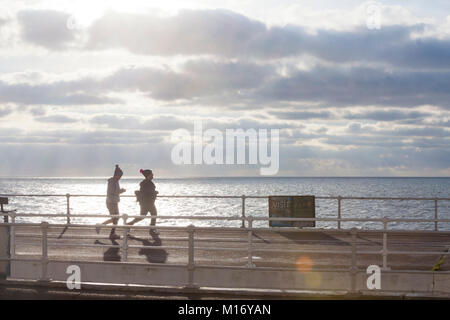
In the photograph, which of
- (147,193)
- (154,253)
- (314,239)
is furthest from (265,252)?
(147,193)

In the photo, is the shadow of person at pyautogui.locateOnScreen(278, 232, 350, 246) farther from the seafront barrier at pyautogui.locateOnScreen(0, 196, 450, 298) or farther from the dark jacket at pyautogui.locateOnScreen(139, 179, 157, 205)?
the dark jacket at pyautogui.locateOnScreen(139, 179, 157, 205)

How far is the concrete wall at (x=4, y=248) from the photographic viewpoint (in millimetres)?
12289

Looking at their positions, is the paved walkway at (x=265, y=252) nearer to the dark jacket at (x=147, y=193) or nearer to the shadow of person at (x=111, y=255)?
the shadow of person at (x=111, y=255)

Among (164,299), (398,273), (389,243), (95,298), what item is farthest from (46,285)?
(389,243)

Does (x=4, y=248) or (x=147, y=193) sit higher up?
(x=147, y=193)

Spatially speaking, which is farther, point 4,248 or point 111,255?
point 111,255

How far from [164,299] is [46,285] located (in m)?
2.40

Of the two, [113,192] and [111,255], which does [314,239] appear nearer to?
[113,192]

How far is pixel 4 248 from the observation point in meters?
12.6

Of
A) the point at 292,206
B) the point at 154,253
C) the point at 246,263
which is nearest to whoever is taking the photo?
the point at 246,263

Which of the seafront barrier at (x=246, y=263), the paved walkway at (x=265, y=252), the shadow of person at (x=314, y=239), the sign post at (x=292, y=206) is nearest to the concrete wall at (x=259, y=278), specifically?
the seafront barrier at (x=246, y=263)
